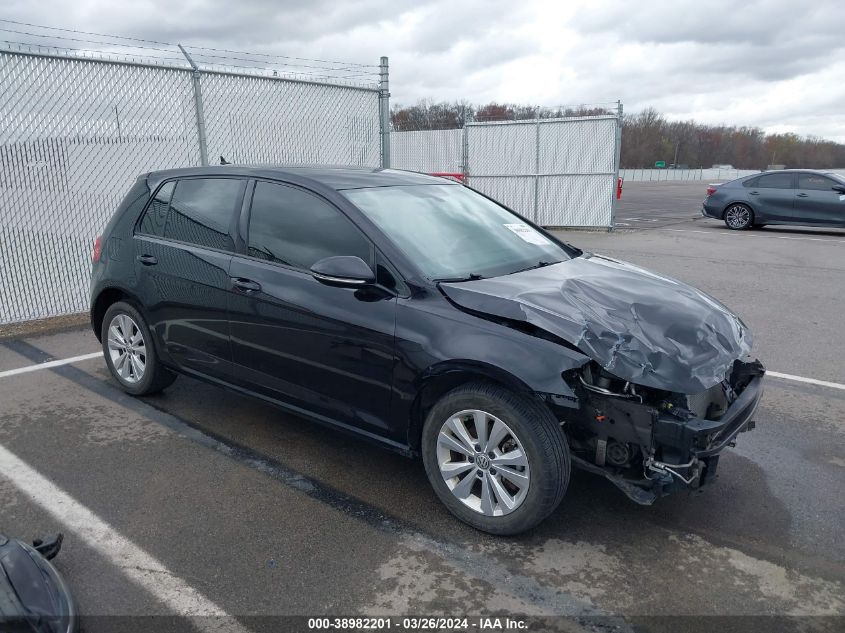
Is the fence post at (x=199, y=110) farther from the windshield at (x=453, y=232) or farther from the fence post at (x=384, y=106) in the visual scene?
the windshield at (x=453, y=232)

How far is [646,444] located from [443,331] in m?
1.02

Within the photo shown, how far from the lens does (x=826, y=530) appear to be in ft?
10.3

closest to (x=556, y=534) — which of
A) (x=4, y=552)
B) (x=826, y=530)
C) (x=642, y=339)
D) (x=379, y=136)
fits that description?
(x=642, y=339)

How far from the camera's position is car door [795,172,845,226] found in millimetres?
14227

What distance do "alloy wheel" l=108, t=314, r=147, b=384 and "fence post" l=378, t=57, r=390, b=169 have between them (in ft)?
17.5

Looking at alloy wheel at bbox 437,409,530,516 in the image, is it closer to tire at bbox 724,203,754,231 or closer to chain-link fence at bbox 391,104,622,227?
chain-link fence at bbox 391,104,622,227

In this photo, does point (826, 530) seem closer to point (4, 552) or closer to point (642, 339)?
point (642, 339)

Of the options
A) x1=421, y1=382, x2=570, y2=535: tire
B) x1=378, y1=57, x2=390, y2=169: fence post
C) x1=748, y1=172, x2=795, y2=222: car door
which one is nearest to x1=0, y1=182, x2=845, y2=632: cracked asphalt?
x1=421, y1=382, x2=570, y2=535: tire

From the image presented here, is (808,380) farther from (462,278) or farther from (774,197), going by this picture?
(774,197)

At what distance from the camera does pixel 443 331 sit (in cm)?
310

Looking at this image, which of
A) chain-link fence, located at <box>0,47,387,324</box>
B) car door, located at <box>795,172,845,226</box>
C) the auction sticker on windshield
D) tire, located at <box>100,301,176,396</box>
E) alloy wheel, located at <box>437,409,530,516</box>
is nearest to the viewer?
alloy wheel, located at <box>437,409,530,516</box>

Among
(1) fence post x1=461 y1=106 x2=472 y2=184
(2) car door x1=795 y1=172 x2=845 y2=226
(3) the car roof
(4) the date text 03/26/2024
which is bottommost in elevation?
(4) the date text 03/26/2024

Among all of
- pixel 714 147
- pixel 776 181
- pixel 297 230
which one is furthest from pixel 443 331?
pixel 714 147

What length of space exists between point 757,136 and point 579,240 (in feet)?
299
